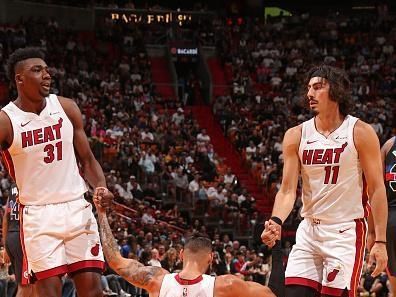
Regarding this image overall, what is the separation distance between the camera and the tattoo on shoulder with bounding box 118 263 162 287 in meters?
6.10

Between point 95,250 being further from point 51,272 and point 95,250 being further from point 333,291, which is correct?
point 333,291

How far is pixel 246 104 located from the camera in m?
30.2

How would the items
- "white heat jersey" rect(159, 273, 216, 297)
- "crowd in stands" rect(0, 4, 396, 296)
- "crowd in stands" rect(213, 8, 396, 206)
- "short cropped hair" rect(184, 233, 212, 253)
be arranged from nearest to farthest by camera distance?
"white heat jersey" rect(159, 273, 216, 297) < "short cropped hair" rect(184, 233, 212, 253) < "crowd in stands" rect(0, 4, 396, 296) < "crowd in stands" rect(213, 8, 396, 206)

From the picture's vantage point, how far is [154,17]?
35.1 m

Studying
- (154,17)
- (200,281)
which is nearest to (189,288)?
(200,281)

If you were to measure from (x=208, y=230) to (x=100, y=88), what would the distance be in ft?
25.3

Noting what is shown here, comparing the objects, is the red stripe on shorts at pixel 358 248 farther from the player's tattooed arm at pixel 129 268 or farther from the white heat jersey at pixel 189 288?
the player's tattooed arm at pixel 129 268

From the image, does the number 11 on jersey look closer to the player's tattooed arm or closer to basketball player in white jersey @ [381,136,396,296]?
the player's tattooed arm

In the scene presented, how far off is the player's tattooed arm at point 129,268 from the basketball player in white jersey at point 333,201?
88 centimetres

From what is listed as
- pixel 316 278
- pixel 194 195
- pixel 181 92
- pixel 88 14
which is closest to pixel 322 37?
pixel 181 92

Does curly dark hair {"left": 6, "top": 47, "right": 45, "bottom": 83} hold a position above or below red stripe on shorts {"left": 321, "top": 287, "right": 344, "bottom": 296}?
above

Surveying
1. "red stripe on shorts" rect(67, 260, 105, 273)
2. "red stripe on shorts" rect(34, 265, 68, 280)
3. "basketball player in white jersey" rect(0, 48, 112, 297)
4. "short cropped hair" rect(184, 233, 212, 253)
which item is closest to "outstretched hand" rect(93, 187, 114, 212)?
"basketball player in white jersey" rect(0, 48, 112, 297)

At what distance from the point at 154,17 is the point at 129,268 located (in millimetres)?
29431

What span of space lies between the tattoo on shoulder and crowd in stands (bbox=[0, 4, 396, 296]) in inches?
275
